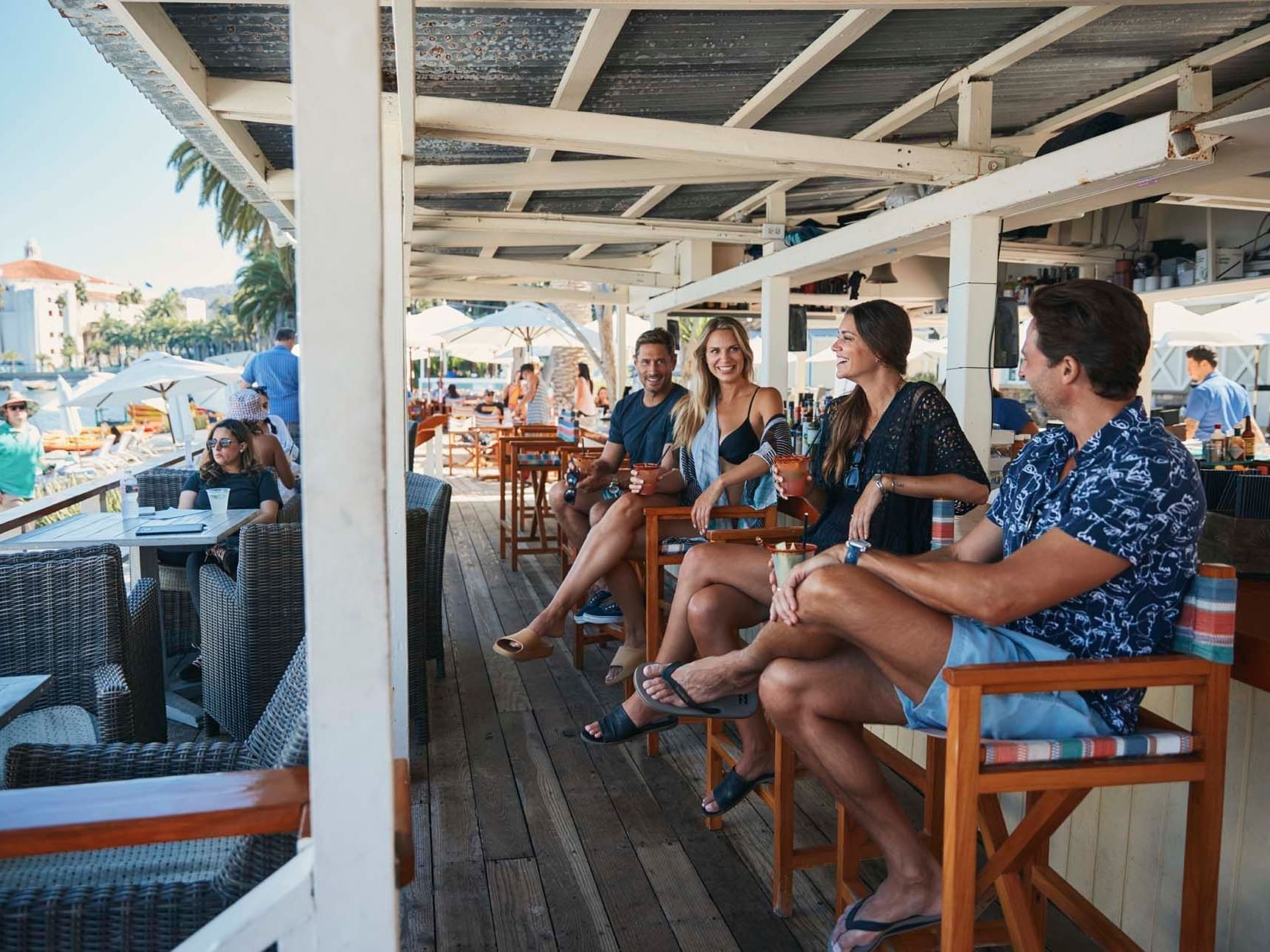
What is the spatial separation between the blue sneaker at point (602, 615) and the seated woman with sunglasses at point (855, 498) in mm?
1252

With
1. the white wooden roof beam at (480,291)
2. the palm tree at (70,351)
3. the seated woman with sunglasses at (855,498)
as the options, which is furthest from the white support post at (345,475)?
the palm tree at (70,351)

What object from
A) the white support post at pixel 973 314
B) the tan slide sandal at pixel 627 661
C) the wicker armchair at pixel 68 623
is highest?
the white support post at pixel 973 314

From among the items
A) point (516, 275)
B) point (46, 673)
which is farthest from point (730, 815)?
point (516, 275)

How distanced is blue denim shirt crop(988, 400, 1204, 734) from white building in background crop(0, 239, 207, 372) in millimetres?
62918

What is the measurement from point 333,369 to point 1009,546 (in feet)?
5.04

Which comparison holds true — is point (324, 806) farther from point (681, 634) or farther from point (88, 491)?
point (88, 491)

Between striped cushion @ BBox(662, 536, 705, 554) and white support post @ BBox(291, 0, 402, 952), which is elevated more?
white support post @ BBox(291, 0, 402, 952)

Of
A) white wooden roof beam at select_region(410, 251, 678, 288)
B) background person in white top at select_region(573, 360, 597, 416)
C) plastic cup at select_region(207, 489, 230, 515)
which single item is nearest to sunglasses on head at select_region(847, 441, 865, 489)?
plastic cup at select_region(207, 489, 230, 515)

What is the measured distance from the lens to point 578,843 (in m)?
2.69

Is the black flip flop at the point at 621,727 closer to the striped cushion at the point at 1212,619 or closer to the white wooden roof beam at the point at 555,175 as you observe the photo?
the striped cushion at the point at 1212,619

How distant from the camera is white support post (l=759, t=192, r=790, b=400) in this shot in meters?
6.66

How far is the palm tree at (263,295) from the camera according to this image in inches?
1259

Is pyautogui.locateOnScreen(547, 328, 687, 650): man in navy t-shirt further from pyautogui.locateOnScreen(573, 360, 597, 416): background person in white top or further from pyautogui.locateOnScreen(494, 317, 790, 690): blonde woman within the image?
pyautogui.locateOnScreen(573, 360, 597, 416): background person in white top

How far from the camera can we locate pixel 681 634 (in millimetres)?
2791
